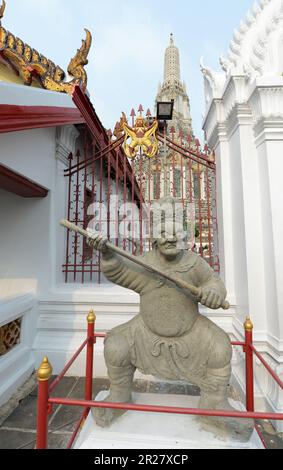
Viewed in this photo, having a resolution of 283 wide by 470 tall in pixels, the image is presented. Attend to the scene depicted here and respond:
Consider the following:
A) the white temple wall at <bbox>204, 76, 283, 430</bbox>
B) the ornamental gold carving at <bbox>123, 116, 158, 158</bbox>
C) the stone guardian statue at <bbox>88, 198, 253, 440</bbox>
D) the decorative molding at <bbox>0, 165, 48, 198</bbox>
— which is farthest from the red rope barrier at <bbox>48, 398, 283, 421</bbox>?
the ornamental gold carving at <bbox>123, 116, 158, 158</bbox>

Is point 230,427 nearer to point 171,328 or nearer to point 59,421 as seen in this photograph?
point 171,328

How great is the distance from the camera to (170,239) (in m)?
1.47

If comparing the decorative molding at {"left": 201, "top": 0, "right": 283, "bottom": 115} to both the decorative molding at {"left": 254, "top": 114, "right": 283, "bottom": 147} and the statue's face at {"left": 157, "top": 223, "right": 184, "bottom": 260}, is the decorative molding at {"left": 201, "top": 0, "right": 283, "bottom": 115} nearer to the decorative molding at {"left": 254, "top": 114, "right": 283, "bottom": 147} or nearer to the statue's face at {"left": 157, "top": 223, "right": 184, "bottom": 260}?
the decorative molding at {"left": 254, "top": 114, "right": 283, "bottom": 147}

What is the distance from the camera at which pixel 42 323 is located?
316 cm

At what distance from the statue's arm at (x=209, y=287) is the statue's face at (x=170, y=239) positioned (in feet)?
0.71

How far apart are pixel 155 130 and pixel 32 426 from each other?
11.5ft

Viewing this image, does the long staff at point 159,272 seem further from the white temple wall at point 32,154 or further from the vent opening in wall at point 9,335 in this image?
the vent opening in wall at point 9,335

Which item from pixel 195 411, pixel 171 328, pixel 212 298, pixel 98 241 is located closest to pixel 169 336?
pixel 171 328

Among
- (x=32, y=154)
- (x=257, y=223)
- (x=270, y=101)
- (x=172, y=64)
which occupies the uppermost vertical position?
(x=172, y=64)

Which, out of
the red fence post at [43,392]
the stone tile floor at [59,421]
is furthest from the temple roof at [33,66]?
the stone tile floor at [59,421]

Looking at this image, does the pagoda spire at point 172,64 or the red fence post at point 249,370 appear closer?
the red fence post at point 249,370

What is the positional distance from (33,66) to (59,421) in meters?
3.60

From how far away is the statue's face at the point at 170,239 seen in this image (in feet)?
4.85

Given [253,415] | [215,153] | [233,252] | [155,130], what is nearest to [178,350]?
[253,415]
